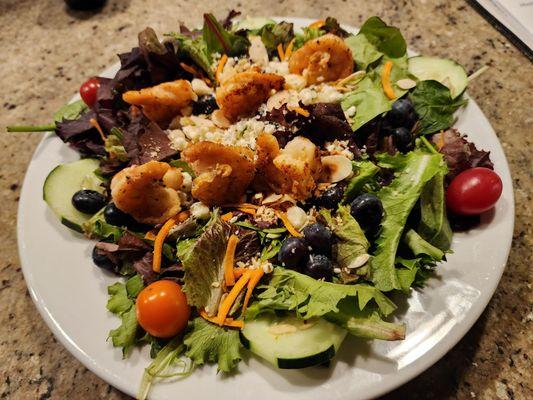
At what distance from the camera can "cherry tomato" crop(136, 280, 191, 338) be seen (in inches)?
66.2

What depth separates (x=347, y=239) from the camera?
183 centimetres

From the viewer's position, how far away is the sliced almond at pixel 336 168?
79.7 inches

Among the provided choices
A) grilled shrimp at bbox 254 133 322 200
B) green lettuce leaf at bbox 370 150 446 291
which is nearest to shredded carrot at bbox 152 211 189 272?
grilled shrimp at bbox 254 133 322 200

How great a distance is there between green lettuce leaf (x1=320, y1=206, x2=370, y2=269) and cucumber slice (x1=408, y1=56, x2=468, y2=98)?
105 cm

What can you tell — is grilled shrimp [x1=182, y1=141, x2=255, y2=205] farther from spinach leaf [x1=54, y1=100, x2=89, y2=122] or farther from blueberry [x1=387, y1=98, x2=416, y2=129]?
spinach leaf [x1=54, y1=100, x2=89, y2=122]

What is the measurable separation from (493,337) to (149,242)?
1.61 meters

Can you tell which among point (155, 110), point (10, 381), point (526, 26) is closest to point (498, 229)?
point (155, 110)

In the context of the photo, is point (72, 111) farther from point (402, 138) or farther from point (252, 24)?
point (402, 138)

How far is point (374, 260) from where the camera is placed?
181cm

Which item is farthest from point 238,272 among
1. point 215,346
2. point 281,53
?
point 281,53

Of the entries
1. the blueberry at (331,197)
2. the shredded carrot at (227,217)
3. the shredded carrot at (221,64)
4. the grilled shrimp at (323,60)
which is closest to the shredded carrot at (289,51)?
the grilled shrimp at (323,60)

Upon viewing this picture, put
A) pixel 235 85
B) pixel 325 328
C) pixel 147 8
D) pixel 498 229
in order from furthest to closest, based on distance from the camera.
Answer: pixel 147 8, pixel 235 85, pixel 498 229, pixel 325 328

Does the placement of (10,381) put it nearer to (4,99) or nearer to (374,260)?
(374,260)

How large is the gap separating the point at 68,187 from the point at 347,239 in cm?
146
